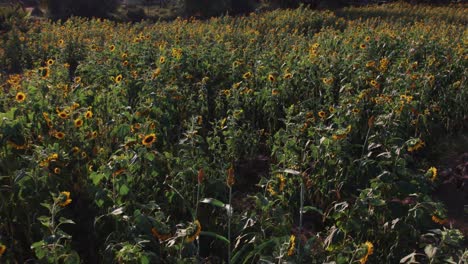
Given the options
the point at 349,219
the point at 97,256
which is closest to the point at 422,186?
the point at 349,219

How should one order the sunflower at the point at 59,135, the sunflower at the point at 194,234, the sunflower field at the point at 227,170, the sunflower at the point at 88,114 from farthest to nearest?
the sunflower at the point at 88,114
the sunflower at the point at 59,135
the sunflower field at the point at 227,170
the sunflower at the point at 194,234

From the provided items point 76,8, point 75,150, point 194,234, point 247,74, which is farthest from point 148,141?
point 76,8

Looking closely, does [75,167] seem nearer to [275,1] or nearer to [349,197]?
[349,197]

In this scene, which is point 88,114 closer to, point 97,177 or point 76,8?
point 97,177

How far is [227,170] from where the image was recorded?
3150 millimetres

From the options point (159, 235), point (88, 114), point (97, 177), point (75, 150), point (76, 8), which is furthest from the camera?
point (76, 8)

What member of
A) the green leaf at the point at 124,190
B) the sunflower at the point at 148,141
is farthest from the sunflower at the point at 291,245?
the sunflower at the point at 148,141

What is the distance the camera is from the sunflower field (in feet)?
8.03

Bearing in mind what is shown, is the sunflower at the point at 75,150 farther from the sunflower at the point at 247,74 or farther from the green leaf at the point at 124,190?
the sunflower at the point at 247,74

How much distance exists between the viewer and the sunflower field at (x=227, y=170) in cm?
245

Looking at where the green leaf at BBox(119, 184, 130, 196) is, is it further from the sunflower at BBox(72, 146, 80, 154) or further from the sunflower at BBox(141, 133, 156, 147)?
the sunflower at BBox(72, 146, 80, 154)

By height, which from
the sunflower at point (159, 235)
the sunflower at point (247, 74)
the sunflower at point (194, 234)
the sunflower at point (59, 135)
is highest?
the sunflower at point (247, 74)

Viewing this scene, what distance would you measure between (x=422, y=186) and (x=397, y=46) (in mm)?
3986

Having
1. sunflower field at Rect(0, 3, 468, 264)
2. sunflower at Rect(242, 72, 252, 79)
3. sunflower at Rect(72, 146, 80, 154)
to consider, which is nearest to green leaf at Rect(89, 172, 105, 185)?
sunflower field at Rect(0, 3, 468, 264)
